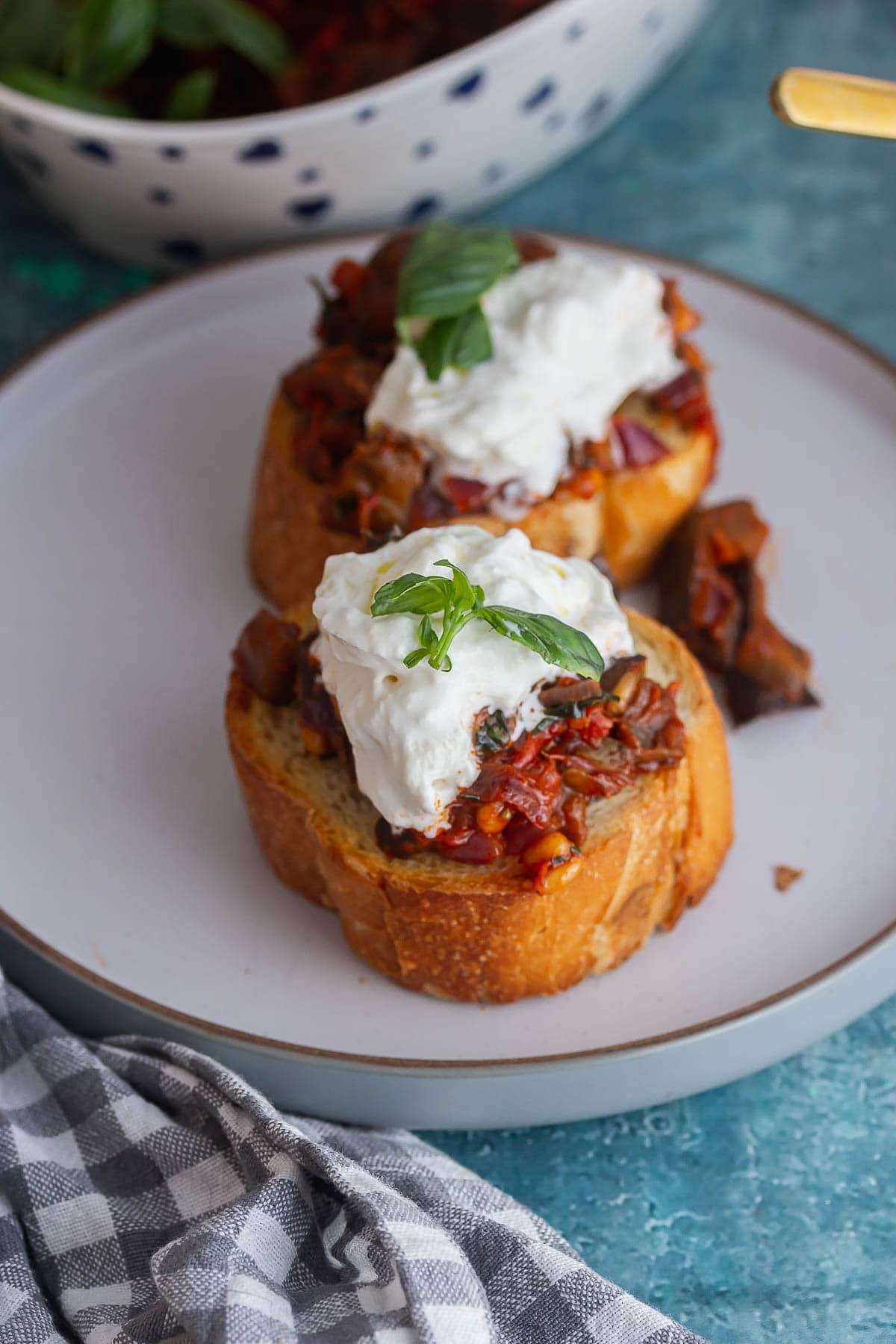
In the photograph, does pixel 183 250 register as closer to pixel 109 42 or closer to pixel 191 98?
pixel 191 98

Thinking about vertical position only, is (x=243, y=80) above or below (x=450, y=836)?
above

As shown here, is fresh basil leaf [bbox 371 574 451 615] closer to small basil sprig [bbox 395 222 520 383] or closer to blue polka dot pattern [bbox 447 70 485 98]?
small basil sprig [bbox 395 222 520 383]

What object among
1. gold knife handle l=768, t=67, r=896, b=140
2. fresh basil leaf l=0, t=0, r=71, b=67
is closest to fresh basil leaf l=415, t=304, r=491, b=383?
gold knife handle l=768, t=67, r=896, b=140

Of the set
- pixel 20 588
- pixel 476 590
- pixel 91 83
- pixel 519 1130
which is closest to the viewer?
pixel 476 590

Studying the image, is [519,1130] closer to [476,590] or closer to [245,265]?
[476,590]

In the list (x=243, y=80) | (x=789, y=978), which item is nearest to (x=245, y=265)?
(x=243, y=80)

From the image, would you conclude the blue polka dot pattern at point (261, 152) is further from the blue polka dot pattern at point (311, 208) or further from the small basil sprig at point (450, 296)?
the small basil sprig at point (450, 296)
